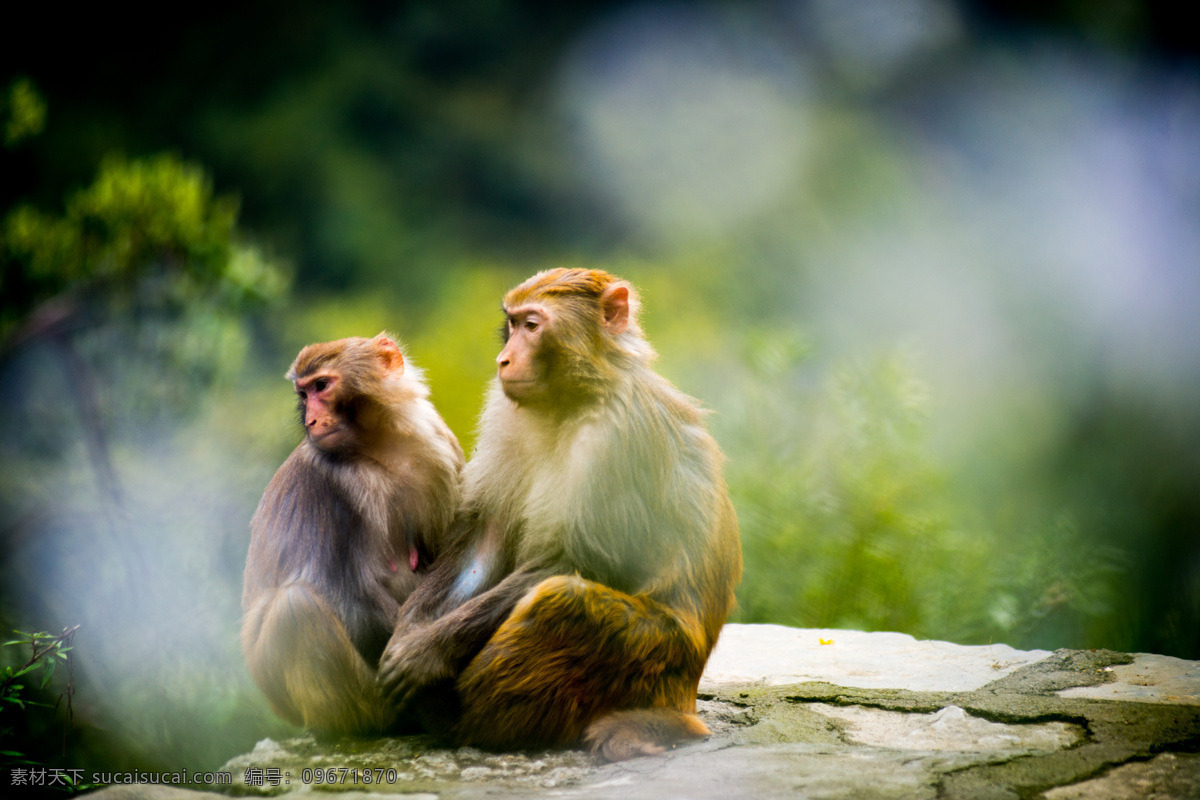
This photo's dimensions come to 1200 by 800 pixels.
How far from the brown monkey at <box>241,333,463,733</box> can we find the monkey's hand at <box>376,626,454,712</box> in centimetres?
12

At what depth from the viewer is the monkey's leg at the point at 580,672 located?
2924mm

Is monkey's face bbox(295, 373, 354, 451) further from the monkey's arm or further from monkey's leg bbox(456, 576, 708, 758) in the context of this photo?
monkey's leg bbox(456, 576, 708, 758)

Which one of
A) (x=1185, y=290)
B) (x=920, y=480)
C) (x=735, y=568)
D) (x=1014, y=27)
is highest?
(x=1014, y=27)

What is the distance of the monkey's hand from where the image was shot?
3068 millimetres

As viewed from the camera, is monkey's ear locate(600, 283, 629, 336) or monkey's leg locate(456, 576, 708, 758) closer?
monkey's leg locate(456, 576, 708, 758)

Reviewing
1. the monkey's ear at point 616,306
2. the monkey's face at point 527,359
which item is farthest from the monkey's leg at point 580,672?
the monkey's ear at point 616,306

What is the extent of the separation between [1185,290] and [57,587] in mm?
7645

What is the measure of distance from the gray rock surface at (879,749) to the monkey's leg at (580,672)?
8cm

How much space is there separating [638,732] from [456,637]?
61 centimetres

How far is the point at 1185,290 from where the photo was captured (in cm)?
694

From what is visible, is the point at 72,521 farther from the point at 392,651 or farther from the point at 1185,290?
the point at 1185,290

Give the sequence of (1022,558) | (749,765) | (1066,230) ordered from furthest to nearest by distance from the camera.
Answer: (1066,230), (1022,558), (749,765)

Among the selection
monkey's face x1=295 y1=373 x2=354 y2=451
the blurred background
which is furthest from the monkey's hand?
the blurred background

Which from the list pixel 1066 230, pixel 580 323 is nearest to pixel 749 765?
pixel 580 323
